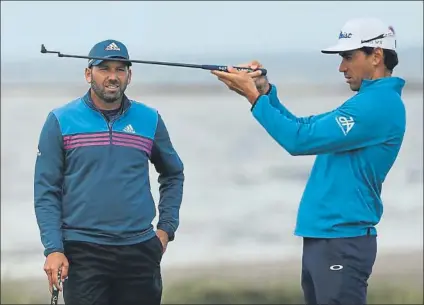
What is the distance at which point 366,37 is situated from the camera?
2977 mm

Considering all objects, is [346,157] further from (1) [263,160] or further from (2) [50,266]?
(1) [263,160]

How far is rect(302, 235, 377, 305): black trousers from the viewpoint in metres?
2.96

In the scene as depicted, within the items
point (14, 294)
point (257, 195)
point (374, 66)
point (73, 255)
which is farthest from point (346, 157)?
point (14, 294)

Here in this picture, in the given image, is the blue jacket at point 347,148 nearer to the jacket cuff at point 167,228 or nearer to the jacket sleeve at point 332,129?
the jacket sleeve at point 332,129

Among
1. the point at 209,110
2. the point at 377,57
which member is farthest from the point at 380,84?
the point at 209,110

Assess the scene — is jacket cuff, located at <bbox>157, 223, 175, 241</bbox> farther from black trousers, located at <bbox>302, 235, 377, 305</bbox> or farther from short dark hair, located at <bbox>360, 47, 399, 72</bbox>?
short dark hair, located at <bbox>360, 47, 399, 72</bbox>

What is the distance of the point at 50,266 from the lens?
3088 mm

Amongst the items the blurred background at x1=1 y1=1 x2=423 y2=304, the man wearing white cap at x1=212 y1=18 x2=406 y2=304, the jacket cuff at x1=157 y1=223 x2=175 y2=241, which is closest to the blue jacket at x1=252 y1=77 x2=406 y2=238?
the man wearing white cap at x1=212 y1=18 x2=406 y2=304

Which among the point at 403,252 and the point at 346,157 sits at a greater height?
the point at 346,157

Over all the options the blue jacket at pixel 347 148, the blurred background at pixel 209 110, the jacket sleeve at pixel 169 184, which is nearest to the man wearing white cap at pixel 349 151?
the blue jacket at pixel 347 148

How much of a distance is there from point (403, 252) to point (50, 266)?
1980 millimetres

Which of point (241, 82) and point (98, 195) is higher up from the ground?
point (241, 82)

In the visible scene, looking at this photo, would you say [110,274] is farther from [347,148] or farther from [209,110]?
[209,110]

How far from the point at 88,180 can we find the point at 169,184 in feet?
1.39
